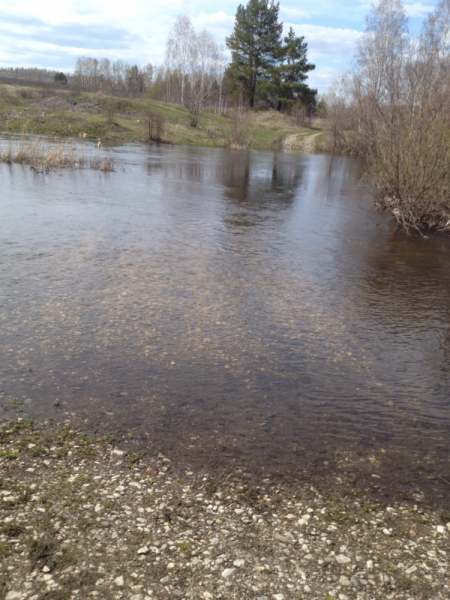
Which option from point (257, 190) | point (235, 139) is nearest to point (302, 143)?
point (235, 139)

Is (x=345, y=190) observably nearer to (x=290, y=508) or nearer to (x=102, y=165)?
(x=102, y=165)

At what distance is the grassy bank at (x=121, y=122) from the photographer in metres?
41.9

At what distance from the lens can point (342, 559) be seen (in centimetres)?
336

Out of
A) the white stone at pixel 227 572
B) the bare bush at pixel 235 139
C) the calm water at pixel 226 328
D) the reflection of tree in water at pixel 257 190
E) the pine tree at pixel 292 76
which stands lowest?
the white stone at pixel 227 572

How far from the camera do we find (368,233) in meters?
14.2

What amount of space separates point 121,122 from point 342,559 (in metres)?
50.4

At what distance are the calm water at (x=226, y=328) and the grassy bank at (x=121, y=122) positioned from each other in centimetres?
3056

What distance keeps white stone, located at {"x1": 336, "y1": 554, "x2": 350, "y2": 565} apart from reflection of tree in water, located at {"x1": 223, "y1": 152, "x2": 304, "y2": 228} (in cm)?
1098

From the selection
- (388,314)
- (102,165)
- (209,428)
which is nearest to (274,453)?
(209,428)

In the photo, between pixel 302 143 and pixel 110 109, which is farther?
pixel 302 143

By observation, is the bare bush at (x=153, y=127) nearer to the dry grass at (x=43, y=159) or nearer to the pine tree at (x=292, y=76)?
the dry grass at (x=43, y=159)

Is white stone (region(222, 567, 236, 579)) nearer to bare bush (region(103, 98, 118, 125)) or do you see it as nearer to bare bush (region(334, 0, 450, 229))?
bare bush (region(334, 0, 450, 229))

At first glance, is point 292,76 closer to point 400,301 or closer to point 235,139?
point 235,139

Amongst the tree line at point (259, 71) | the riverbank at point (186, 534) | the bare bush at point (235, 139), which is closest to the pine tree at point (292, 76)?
the tree line at point (259, 71)
